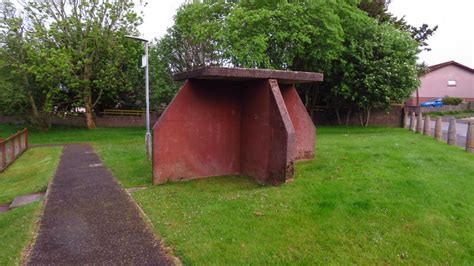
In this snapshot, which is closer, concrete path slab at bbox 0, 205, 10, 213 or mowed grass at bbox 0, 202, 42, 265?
mowed grass at bbox 0, 202, 42, 265

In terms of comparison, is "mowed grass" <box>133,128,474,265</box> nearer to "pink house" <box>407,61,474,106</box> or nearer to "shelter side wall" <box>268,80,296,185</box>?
"shelter side wall" <box>268,80,296,185</box>

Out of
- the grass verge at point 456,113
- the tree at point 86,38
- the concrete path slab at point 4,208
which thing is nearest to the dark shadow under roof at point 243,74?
the concrete path slab at point 4,208

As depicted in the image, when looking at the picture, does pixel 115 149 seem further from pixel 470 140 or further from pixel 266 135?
pixel 470 140


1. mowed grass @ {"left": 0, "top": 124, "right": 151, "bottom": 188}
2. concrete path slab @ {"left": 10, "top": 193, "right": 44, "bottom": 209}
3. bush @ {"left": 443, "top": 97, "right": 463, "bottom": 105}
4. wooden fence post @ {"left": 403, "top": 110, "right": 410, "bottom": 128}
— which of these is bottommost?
concrete path slab @ {"left": 10, "top": 193, "right": 44, "bottom": 209}

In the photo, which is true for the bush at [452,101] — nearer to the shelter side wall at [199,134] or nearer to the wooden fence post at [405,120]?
the wooden fence post at [405,120]

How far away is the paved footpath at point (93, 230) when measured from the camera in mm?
4203

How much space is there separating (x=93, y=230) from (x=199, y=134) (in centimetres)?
346

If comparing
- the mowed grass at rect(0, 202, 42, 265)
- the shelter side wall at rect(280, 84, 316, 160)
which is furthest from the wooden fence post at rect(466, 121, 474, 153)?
the mowed grass at rect(0, 202, 42, 265)

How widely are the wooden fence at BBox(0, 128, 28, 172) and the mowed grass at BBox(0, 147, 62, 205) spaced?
0.17 meters

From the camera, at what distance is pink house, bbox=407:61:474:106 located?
40.8m

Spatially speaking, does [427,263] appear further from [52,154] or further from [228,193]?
[52,154]

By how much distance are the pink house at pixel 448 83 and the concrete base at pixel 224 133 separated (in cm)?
3855

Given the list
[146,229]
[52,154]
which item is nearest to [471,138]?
[146,229]

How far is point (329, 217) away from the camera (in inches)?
193
